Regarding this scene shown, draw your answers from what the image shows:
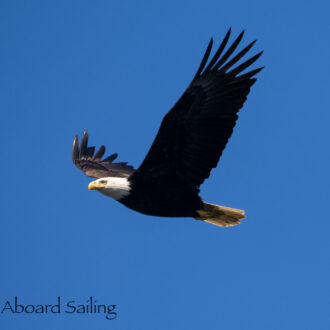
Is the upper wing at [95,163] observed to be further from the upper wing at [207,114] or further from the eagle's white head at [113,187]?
the upper wing at [207,114]

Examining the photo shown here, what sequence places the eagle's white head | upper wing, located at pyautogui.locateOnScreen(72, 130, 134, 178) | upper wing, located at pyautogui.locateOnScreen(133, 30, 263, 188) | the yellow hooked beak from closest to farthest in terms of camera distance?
upper wing, located at pyautogui.locateOnScreen(133, 30, 263, 188), the eagle's white head, the yellow hooked beak, upper wing, located at pyautogui.locateOnScreen(72, 130, 134, 178)

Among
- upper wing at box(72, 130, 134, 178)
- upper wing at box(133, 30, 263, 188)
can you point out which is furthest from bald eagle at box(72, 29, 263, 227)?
upper wing at box(72, 130, 134, 178)

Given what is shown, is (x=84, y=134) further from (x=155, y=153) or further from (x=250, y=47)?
(x=250, y=47)

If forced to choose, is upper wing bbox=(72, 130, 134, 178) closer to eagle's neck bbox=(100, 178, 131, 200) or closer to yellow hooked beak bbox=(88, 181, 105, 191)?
yellow hooked beak bbox=(88, 181, 105, 191)

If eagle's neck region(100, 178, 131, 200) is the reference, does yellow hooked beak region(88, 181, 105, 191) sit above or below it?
above

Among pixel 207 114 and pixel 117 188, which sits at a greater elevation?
pixel 207 114

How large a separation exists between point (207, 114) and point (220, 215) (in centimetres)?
155

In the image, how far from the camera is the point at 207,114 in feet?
26.3

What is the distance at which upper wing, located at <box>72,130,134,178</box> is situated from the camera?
34.3 feet

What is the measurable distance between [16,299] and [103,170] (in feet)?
7.54

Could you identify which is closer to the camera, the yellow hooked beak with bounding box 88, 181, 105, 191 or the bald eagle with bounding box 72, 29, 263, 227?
the bald eagle with bounding box 72, 29, 263, 227

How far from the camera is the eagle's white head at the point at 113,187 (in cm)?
845

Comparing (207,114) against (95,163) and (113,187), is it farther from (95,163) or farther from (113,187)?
(95,163)

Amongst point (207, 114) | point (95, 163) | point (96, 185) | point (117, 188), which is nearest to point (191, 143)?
point (207, 114)
